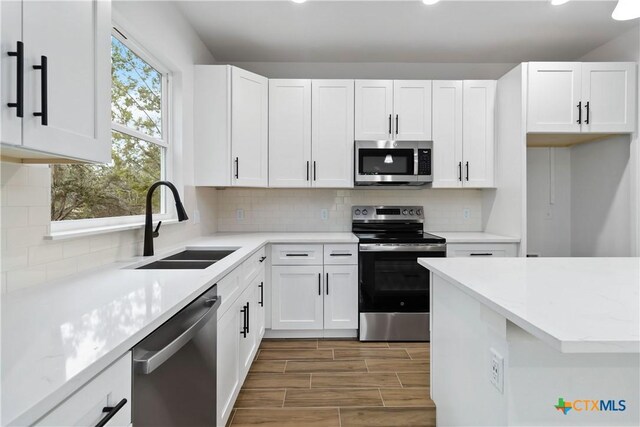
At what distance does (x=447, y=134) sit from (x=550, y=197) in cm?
135

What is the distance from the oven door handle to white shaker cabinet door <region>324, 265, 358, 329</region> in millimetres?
207

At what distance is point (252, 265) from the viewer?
7.89 feet

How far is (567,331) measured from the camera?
809 millimetres

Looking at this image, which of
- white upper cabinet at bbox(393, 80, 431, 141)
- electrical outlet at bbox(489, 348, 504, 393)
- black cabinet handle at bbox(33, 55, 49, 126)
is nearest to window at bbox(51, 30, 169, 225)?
black cabinet handle at bbox(33, 55, 49, 126)

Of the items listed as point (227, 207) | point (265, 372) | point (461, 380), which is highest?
point (227, 207)

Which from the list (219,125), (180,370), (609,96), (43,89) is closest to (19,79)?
(43,89)

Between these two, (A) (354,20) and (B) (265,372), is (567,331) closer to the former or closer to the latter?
(B) (265,372)

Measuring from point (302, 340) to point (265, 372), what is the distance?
644mm

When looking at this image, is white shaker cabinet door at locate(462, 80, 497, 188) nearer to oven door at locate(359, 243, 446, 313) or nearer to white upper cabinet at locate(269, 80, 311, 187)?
oven door at locate(359, 243, 446, 313)

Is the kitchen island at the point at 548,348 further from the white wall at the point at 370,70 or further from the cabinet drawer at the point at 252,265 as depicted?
the white wall at the point at 370,70

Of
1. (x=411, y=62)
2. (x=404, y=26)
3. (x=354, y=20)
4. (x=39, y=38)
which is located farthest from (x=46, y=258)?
(x=411, y=62)

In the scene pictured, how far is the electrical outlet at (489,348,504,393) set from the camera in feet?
3.59

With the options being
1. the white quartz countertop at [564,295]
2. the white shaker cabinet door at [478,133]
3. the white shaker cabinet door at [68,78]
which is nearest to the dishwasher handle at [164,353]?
the white shaker cabinet door at [68,78]

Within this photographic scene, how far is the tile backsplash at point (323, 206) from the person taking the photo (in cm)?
361
